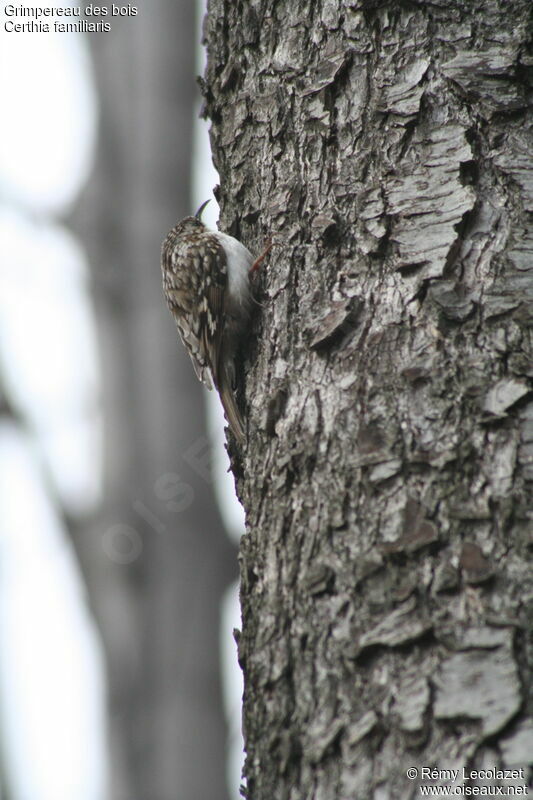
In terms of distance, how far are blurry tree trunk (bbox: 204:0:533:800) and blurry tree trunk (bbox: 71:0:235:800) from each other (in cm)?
190

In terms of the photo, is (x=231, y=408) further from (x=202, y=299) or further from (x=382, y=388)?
(x=202, y=299)

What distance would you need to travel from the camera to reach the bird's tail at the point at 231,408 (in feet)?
6.72

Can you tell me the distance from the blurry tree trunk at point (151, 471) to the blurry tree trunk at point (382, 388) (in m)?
1.90

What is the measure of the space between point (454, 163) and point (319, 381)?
515 millimetres

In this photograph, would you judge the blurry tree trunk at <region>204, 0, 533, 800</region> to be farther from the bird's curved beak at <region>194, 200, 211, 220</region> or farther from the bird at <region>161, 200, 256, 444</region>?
the bird's curved beak at <region>194, 200, 211, 220</region>

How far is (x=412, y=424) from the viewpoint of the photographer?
1.56m

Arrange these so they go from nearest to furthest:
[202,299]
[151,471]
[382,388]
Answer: [382,388]
[202,299]
[151,471]

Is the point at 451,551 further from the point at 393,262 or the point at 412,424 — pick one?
the point at 393,262

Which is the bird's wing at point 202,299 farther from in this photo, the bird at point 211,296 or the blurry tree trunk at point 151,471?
the blurry tree trunk at point 151,471

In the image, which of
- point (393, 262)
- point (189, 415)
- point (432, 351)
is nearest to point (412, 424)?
point (432, 351)

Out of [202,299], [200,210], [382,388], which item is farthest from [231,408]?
[200,210]

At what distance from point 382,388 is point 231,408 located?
2.24 feet

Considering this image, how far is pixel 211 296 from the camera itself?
113 inches

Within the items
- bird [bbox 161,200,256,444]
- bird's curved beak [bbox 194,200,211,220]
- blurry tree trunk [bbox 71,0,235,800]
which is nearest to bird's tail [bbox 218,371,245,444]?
bird [bbox 161,200,256,444]
